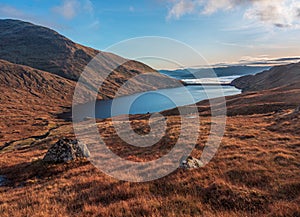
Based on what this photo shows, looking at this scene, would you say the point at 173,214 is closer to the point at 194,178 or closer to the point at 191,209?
the point at 191,209

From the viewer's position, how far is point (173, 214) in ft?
23.0

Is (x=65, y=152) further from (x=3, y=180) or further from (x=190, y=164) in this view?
(x=190, y=164)

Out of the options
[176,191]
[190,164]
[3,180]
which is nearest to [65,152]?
[3,180]

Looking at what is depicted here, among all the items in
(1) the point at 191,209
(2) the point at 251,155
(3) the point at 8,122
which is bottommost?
(3) the point at 8,122

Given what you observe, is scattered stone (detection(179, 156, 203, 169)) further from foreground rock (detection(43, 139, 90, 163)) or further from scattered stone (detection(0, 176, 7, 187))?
scattered stone (detection(0, 176, 7, 187))

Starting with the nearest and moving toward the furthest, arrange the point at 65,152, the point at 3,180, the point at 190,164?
1. the point at 190,164
2. the point at 3,180
3. the point at 65,152

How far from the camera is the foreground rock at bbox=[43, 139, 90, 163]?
16.0 metres

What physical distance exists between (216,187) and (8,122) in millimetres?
154299

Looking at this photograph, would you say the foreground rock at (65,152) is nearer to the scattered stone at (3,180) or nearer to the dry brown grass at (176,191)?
the dry brown grass at (176,191)

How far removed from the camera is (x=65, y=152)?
16422mm

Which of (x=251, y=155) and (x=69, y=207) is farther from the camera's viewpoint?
(x=251, y=155)

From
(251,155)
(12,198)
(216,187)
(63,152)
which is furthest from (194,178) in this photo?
(63,152)

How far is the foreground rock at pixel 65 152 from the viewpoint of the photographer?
16.0 meters

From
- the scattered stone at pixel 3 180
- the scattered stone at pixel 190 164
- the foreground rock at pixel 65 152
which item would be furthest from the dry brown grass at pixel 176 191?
the foreground rock at pixel 65 152
